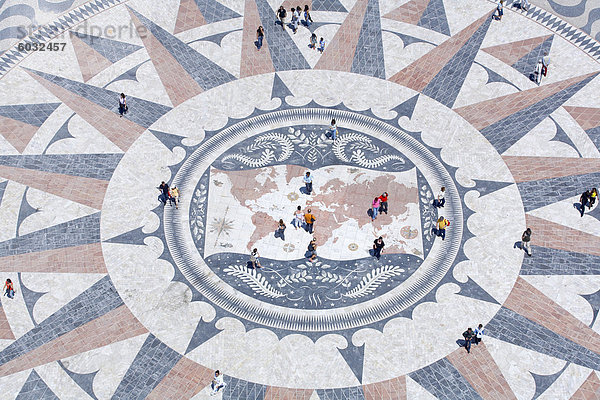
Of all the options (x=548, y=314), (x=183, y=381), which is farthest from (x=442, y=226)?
(x=183, y=381)

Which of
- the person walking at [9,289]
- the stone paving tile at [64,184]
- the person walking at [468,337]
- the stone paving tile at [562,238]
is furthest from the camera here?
the stone paving tile at [64,184]

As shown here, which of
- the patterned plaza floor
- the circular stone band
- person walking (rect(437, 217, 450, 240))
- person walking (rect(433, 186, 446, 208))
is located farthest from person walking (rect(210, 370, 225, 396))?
person walking (rect(433, 186, 446, 208))

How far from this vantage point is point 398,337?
108 ft

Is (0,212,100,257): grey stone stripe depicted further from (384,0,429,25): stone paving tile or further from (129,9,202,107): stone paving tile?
(384,0,429,25): stone paving tile

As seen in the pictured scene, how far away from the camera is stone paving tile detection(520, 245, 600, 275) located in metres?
35.0

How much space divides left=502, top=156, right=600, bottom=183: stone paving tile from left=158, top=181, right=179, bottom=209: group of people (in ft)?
57.6

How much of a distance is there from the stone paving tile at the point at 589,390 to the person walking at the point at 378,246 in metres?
10.7

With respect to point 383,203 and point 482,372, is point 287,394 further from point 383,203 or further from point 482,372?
point 383,203

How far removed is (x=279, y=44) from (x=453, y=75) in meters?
10.9

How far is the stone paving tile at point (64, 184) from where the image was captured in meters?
38.2

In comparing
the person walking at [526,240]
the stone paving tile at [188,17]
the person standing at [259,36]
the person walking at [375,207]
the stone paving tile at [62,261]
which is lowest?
the stone paving tile at [62,261]

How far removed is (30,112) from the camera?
41844mm

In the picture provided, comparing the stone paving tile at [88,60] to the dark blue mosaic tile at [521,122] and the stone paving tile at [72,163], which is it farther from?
the dark blue mosaic tile at [521,122]

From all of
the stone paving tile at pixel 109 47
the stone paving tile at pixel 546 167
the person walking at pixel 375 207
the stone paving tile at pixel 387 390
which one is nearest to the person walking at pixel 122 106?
the stone paving tile at pixel 109 47
